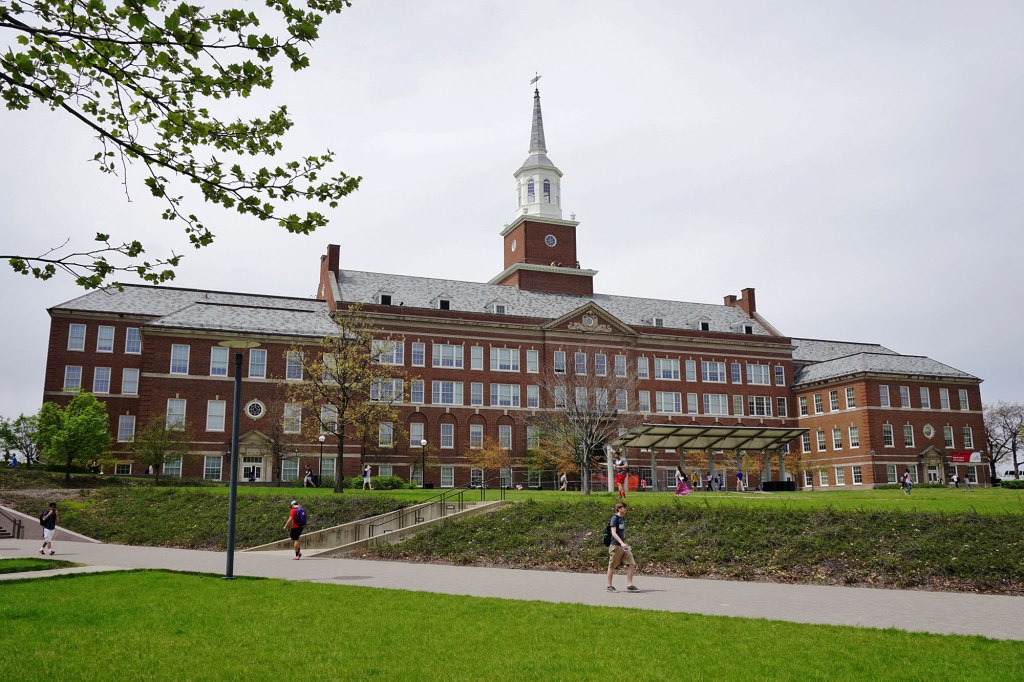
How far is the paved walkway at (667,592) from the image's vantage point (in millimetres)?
13352

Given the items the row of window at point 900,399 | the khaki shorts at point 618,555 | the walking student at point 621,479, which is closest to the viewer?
the khaki shorts at point 618,555

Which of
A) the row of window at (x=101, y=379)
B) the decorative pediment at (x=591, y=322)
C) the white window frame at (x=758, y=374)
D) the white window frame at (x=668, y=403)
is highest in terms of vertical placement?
the decorative pediment at (x=591, y=322)

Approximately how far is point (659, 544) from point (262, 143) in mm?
17385

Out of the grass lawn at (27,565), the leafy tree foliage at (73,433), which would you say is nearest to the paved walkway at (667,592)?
the grass lawn at (27,565)

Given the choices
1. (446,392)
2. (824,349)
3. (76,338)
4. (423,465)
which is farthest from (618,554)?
(824,349)

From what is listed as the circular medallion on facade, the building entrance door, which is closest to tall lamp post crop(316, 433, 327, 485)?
the building entrance door

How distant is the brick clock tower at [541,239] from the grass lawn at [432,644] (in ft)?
203

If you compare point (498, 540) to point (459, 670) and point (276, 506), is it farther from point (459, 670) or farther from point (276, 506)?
point (459, 670)

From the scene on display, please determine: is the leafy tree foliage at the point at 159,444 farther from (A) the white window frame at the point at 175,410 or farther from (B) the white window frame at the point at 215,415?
(B) the white window frame at the point at 215,415

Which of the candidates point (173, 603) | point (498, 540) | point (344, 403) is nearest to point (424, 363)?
point (344, 403)

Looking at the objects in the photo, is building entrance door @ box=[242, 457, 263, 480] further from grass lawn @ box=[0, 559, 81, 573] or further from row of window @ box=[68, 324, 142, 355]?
grass lawn @ box=[0, 559, 81, 573]

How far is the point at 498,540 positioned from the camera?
25.6m

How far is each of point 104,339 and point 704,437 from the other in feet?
148

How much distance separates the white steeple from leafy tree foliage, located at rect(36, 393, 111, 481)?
4270 centimetres
